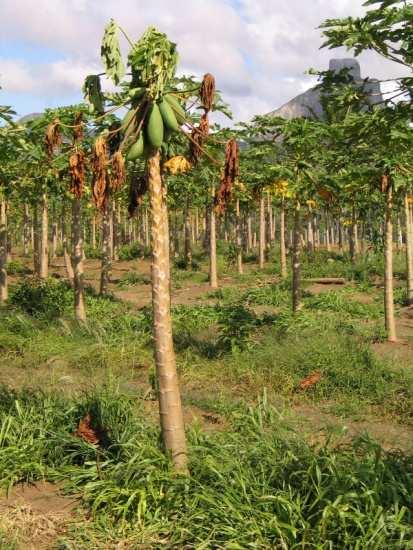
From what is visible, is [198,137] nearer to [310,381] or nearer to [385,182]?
[310,381]

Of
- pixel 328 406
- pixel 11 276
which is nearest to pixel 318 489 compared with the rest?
pixel 328 406

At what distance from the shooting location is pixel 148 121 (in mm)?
5398

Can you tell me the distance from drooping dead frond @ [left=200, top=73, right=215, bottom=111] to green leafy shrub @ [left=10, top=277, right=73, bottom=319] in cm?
1135

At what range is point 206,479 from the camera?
587 centimetres

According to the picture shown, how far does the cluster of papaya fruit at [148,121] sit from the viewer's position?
5344 mm

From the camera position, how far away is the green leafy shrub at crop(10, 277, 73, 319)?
1617 centimetres

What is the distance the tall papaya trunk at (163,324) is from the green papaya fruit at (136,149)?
25 cm

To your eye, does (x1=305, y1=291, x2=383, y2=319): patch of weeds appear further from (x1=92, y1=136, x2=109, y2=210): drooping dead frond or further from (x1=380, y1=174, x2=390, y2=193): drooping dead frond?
(x1=92, y1=136, x2=109, y2=210): drooping dead frond

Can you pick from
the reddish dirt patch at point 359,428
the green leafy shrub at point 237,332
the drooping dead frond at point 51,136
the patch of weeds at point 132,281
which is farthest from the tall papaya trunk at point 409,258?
the drooping dead frond at point 51,136

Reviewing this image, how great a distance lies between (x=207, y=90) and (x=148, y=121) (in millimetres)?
647

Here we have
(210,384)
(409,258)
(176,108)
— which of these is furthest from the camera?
(409,258)

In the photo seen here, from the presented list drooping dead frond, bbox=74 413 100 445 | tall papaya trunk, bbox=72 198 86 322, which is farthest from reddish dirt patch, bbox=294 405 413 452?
tall papaya trunk, bbox=72 198 86 322

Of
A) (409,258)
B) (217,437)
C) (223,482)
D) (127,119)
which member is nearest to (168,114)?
(127,119)

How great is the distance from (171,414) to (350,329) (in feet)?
29.9
